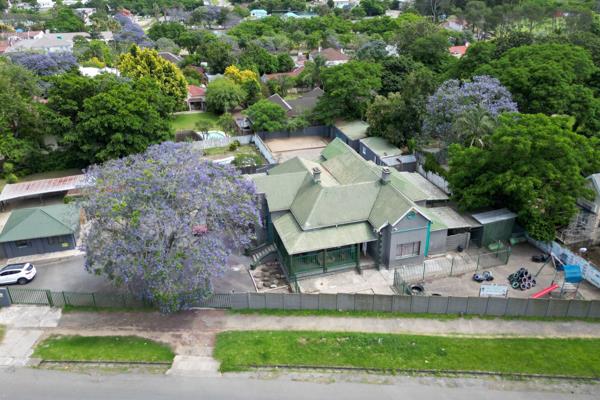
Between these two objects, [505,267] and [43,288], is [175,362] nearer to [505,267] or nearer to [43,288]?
[43,288]

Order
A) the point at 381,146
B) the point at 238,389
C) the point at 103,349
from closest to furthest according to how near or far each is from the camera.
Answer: the point at 238,389
the point at 103,349
the point at 381,146

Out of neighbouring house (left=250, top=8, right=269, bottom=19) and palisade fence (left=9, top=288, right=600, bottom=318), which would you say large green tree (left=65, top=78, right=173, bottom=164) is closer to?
palisade fence (left=9, top=288, right=600, bottom=318)

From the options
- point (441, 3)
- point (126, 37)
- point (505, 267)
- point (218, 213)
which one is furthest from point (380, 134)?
point (441, 3)

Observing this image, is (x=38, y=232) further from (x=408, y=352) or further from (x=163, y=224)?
(x=408, y=352)

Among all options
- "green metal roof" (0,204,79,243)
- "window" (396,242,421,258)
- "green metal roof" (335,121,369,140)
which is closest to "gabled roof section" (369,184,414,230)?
"window" (396,242,421,258)

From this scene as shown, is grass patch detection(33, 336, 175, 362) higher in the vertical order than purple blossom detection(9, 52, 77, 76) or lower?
lower

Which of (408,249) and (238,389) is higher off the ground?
(408,249)

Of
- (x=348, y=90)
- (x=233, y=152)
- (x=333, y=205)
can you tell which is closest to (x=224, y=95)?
(x=233, y=152)
